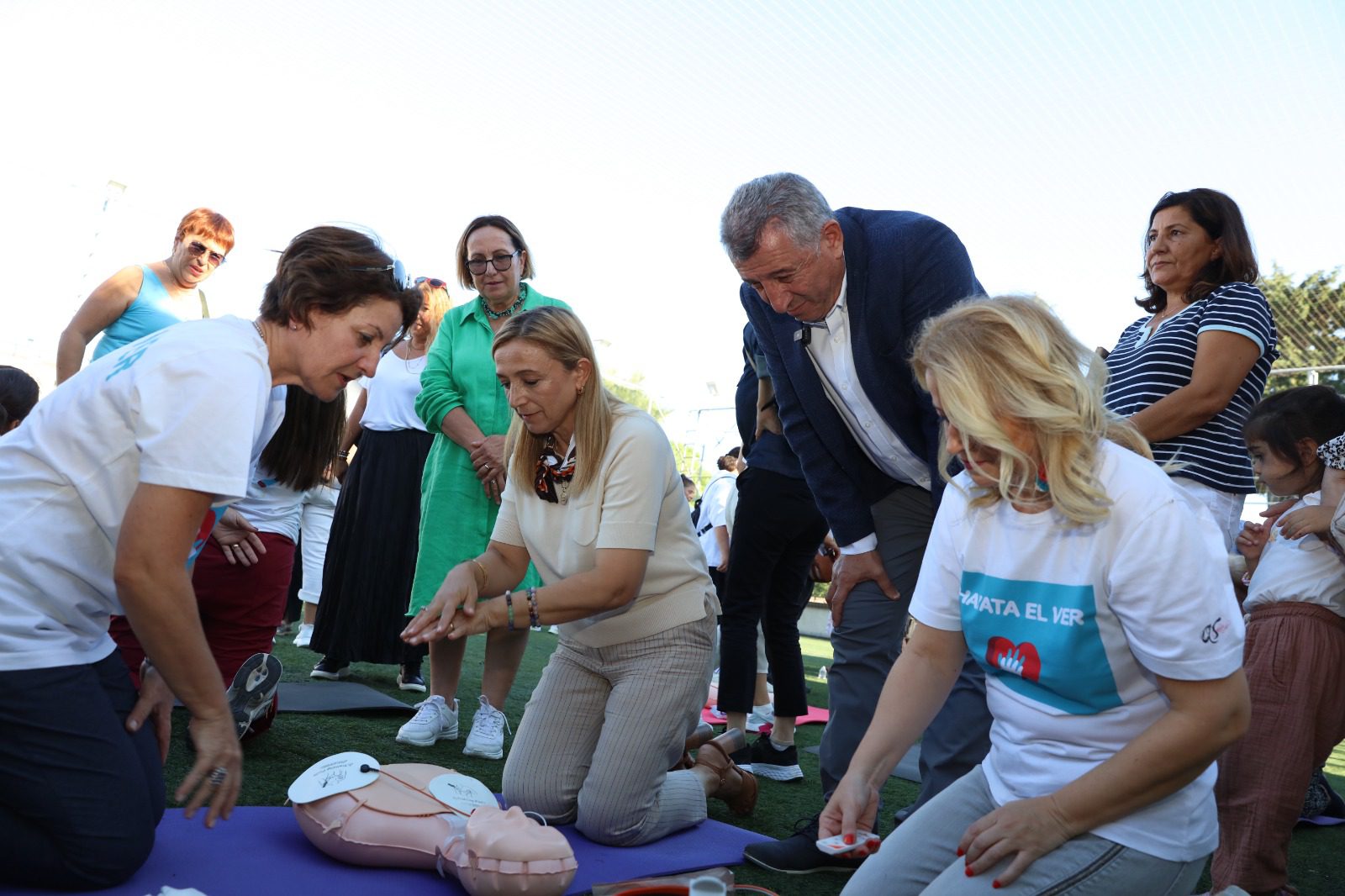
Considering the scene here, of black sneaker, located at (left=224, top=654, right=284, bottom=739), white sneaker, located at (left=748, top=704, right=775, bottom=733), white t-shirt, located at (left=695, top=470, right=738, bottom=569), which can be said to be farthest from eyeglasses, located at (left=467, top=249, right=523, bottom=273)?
white t-shirt, located at (left=695, top=470, right=738, bottom=569)

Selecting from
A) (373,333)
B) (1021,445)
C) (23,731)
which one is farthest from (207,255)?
(1021,445)

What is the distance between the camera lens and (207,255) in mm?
3830

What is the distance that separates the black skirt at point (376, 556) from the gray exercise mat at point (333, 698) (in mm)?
133

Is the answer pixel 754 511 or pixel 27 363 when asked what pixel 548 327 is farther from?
pixel 27 363

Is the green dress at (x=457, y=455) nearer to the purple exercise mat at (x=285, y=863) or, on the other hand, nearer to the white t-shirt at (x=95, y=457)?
the purple exercise mat at (x=285, y=863)

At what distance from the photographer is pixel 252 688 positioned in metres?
3.05

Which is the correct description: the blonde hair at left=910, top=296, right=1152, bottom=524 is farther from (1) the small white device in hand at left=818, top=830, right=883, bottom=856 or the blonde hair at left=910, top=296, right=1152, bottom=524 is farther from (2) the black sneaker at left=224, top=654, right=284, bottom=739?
(2) the black sneaker at left=224, top=654, right=284, bottom=739

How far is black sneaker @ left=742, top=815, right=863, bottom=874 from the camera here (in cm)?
245

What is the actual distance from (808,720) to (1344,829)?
2.30 metres

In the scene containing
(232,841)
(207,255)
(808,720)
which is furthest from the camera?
(808,720)

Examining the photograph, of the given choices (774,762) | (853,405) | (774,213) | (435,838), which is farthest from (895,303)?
(774,762)

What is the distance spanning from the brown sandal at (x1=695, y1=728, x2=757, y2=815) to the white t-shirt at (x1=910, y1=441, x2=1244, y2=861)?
1399mm

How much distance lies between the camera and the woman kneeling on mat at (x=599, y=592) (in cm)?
258

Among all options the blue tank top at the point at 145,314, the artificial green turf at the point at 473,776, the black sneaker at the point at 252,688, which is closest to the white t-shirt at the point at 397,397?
the blue tank top at the point at 145,314
